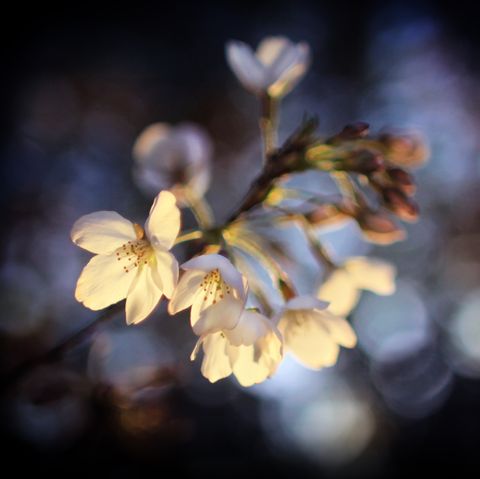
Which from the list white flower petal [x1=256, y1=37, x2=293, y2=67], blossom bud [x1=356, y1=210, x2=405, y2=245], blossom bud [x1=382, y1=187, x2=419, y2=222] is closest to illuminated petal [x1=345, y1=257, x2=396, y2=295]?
blossom bud [x1=356, y1=210, x2=405, y2=245]

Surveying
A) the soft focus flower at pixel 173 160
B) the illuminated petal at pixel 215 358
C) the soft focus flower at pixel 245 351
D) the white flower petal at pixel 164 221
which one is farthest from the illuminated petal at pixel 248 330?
the soft focus flower at pixel 173 160

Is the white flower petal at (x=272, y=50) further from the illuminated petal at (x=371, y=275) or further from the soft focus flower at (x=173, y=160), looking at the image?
the illuminated petal at (x=371, y=275)

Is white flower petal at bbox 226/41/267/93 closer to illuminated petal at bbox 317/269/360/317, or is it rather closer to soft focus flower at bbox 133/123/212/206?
soft focus flower at bbox 133/123/212/206

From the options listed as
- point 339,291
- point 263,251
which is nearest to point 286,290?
point 263,251

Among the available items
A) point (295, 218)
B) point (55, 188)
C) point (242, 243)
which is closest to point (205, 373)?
point (242, 243)

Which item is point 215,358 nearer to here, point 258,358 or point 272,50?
point 258,358
